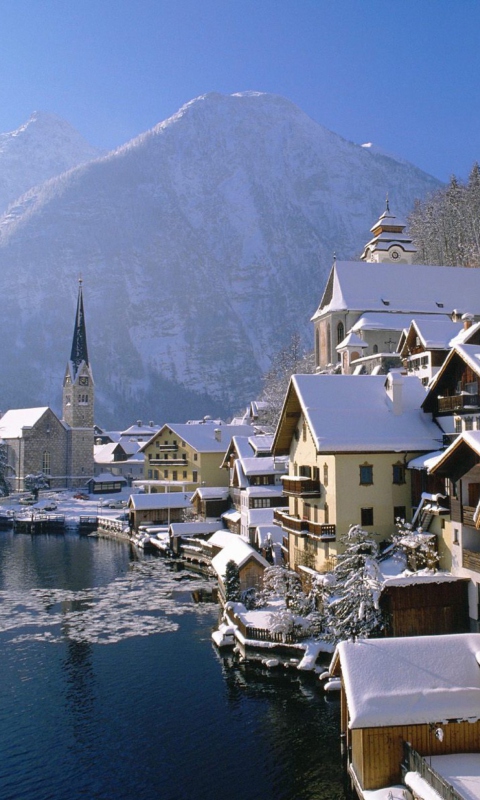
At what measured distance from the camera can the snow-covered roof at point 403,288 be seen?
78.8 m

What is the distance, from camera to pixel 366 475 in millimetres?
36000

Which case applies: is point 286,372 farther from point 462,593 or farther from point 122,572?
point 462,593

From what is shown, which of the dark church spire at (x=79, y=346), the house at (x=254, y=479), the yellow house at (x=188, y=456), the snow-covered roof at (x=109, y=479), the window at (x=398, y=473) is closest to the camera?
the window at (x=398, y=473)

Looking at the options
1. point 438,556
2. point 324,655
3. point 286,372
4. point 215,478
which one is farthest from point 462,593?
point 286,372

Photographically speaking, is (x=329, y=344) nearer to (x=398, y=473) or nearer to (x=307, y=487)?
(x=307, y=487)

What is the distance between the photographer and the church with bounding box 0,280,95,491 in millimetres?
124000

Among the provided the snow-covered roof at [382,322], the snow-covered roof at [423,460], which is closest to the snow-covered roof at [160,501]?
the snow-covered roof at [382,322]

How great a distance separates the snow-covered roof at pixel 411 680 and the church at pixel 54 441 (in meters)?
109

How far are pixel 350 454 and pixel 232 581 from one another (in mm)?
11888

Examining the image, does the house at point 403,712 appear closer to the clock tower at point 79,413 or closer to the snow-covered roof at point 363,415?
the snow-covered roof at point 363,415

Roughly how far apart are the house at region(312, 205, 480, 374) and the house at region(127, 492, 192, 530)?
2471 cm

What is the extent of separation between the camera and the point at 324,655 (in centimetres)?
3184

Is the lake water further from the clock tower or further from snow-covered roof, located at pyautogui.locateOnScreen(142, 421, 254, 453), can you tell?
the clock tower

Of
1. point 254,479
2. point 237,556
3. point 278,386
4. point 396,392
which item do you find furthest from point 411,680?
point 278,386
